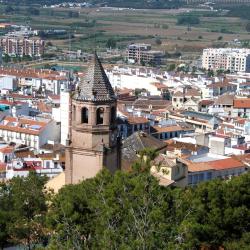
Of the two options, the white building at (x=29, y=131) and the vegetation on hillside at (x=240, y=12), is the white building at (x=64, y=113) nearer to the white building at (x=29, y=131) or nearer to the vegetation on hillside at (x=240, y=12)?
the white building at (x=29, y=131)

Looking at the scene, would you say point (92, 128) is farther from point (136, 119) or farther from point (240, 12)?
point (240, 12)

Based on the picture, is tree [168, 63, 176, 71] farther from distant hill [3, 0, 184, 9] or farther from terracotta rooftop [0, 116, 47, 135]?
distant hill [3, 0, 184, 9]

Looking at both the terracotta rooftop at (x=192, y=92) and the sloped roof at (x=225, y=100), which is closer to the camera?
the sloped roof at (x=225, y=100)

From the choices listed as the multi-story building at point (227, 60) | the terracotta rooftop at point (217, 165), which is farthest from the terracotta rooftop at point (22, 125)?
the multi-story building at point (227, 60)

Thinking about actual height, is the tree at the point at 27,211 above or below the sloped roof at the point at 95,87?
below

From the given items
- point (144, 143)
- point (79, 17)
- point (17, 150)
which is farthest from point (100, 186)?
point (79, 17)

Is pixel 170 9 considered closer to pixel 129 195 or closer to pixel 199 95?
pixel 199 95
